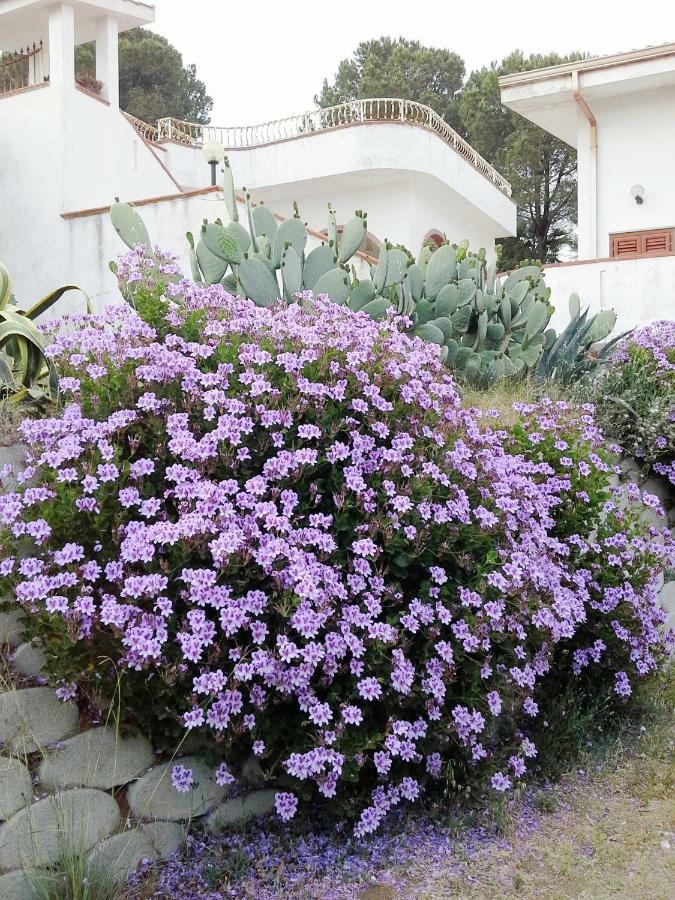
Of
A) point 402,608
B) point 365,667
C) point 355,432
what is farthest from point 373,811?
point 355,432

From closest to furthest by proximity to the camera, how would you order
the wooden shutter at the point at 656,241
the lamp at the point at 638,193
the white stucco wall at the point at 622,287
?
the white stucco wall at the point at 622,287 < the wooden shutter at the point at 656,241 < the lamp at the point at 638,193

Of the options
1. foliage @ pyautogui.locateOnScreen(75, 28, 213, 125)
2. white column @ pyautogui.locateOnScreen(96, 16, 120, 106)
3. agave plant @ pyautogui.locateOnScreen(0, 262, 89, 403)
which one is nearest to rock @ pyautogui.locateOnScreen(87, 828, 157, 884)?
agave plant @ pyautogui.locateOnScreen(0, 262, 89, 403)

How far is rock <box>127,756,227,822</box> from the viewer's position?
3104mm

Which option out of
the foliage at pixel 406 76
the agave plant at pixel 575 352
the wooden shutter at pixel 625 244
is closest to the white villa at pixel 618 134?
the wooden shutter at pixel 625 244

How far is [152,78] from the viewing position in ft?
115

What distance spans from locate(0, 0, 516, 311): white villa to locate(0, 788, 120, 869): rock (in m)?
5.39

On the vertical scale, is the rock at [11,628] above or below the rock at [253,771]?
above

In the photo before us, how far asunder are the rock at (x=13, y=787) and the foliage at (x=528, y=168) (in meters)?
28.5

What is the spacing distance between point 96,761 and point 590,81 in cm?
1425

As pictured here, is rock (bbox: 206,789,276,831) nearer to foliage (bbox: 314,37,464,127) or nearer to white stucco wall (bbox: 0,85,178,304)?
white stucco wall (bbox: 0,85,178,304)

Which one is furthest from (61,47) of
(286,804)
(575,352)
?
(286,804)

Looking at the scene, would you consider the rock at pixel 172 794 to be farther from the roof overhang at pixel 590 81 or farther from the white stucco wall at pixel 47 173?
Answer: the roof overhang at pixel 590 81

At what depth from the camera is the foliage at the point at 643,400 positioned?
649cm

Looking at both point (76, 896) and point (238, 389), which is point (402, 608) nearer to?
point (238, 389)
